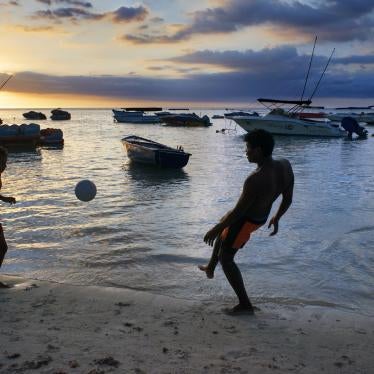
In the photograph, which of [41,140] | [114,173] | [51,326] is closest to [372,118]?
[41,140]

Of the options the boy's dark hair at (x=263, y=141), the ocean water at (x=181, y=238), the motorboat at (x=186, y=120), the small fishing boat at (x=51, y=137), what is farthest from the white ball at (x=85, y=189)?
the motorboat at (x=186, y=120)

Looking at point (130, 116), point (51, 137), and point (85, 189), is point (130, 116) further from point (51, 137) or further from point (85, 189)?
point (85, 189)

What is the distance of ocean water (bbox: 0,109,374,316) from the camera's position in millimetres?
6637

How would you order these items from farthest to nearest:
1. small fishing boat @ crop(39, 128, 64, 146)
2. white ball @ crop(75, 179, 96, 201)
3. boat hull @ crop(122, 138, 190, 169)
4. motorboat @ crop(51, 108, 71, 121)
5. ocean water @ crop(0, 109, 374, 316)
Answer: motorboat @ crop(51, 108, 71, 121) < small fishing boat @ crop(39, 128, 64, 146) < boat hull @ crop(122, 138, 190, 169) < white ball @ crop(75, 179, 96, 201) < ocean water @ crop(0, 109, 374, 316)

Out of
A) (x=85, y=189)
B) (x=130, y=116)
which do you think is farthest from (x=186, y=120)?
(x=85, y=189)

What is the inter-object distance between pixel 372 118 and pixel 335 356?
77133mm

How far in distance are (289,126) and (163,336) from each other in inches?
1588

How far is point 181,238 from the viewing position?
938cm

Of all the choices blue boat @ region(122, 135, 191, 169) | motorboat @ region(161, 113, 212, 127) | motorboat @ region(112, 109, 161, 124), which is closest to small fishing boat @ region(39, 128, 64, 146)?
blue boat @ region(122, 135, 191, 169)

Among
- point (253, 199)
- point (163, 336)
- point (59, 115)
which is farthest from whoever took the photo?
point (59, 115)

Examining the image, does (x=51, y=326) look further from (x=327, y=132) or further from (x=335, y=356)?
(x=327, y=132)

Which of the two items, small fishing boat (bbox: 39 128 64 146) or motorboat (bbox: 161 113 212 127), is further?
motorboat (bbox: 161 113 212 127)

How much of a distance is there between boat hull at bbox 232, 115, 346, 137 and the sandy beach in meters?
38.3

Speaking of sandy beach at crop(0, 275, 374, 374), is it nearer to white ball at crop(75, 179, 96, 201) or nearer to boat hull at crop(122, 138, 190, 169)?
white ball at crop(75, 179, 96, 201)
